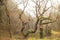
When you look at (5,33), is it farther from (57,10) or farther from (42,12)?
(57,10)

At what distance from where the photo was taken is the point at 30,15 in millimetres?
3896

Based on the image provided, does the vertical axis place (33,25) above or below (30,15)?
below

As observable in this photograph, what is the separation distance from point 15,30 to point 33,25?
525mm

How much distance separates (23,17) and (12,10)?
37cm

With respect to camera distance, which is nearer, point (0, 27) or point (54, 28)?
point (54, 28)

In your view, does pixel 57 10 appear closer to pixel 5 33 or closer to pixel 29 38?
pixel 29 38

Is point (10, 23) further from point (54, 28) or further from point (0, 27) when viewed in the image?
point (54, 28)

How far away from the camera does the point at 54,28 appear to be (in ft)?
12.2

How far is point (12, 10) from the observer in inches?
155

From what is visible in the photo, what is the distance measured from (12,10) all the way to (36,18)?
709 millimetres

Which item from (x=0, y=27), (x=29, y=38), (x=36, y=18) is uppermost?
(x=36, y=18)

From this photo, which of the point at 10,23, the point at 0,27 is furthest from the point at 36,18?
the point at 0,27

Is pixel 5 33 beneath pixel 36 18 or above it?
beneath

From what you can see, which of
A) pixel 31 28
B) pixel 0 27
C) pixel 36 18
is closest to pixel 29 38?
pixel 31 28
